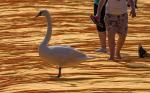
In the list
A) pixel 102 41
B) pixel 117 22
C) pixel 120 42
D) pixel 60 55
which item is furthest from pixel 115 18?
pixel 60 55

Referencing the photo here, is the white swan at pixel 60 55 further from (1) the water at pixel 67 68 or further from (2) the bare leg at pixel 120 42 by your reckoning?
(2) the bare leg at pixel 120 42

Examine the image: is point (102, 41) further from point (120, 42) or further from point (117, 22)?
point (117, 22)

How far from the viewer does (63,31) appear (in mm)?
18609

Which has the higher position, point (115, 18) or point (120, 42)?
point (115, 18)

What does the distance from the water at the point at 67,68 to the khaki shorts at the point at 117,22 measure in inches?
25.3

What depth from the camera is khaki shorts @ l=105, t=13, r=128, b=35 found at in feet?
42.3

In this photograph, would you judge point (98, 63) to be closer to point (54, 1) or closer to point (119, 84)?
point (119, 84)

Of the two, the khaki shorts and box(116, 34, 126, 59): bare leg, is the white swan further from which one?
box(116, 34, 126, 59): bare leg

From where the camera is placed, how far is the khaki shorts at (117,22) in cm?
1289

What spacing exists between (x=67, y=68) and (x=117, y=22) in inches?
55.2

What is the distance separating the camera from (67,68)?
12352 millimetres

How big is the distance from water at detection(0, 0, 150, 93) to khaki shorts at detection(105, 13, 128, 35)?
0.64 meters

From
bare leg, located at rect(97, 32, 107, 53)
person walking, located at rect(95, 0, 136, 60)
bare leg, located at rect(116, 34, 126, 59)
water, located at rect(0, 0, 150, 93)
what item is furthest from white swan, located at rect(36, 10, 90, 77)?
bare leg, located at rect(97, 32, 107, 53)

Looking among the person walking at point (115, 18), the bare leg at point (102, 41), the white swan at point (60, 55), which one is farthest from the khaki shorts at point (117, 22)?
the white swan at point (60, 55)
